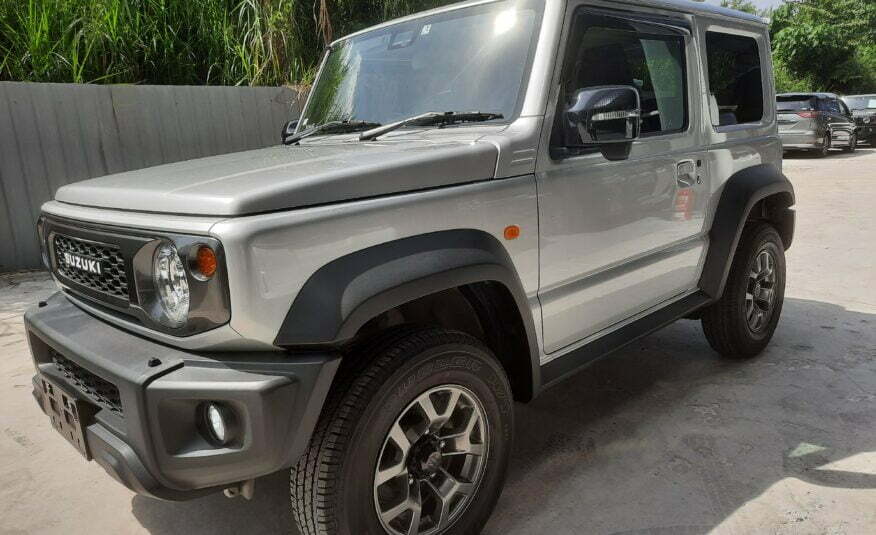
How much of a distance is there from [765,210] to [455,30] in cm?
223

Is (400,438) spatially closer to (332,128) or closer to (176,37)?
(332,128)

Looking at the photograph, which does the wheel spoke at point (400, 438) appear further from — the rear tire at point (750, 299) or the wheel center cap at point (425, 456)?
the rear tire at point (750, 299)

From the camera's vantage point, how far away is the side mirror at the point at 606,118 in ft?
7.82

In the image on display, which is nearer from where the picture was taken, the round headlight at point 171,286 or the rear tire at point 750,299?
the round headlight at point 171,286

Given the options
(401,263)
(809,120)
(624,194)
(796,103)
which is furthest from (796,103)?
(401,263)

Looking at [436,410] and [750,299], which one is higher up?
[436,410]

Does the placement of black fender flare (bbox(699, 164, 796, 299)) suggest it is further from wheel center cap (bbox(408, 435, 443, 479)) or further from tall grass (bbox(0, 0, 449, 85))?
tall grass (bbox(0, 0, 449, 85))

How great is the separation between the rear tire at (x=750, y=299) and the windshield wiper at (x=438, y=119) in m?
1.95

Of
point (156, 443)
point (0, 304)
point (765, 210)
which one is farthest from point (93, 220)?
point (0, 304)

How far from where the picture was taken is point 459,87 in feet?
8.54

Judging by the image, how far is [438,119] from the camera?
252 cm

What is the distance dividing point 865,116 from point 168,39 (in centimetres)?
1895

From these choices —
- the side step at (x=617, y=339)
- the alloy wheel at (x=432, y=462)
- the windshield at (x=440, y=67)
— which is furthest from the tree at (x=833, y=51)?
the alloy wheel at (x=432, y=462)

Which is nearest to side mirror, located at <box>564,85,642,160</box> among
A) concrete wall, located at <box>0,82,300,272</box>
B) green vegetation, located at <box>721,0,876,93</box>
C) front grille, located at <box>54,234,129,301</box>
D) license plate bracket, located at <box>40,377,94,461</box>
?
front grille, located at <box>54,234,129,301</box>
